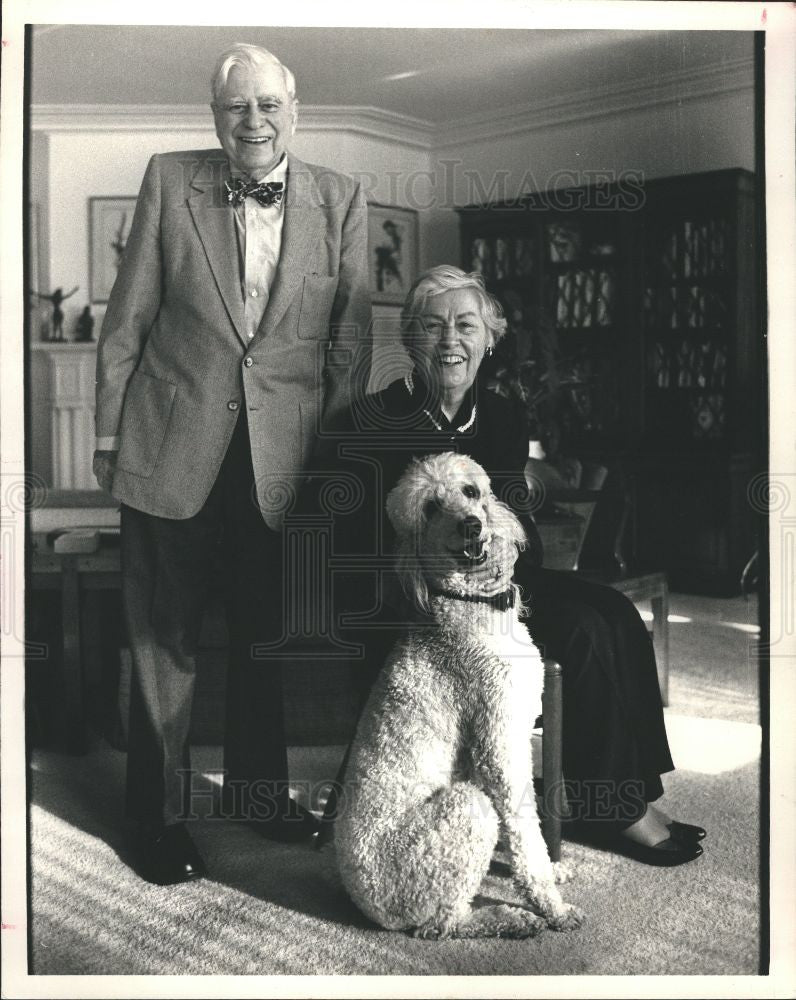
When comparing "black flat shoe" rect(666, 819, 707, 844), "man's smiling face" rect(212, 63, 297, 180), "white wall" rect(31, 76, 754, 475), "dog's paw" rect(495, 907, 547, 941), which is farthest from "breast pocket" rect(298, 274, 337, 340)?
"black flat shoe" rect(666, 819, 707, 844)

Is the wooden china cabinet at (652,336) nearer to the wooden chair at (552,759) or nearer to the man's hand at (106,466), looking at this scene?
the wooden chair at (552,759)

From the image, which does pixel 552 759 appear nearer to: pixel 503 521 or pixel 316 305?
pixel 503 521

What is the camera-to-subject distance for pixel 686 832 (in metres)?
2.10

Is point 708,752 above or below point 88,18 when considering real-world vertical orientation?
below

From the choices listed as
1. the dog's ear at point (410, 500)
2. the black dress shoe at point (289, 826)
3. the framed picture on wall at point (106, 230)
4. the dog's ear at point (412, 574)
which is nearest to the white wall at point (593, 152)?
the dog's ear at point (410, 500)

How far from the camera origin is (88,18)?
167 cm

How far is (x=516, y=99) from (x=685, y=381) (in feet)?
7.48

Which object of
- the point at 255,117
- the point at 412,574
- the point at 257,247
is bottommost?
the point at 412,574

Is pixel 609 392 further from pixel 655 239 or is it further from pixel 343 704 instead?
pixel 343 704

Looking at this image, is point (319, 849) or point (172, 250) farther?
point (319, 849)

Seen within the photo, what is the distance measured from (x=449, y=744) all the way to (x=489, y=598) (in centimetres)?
27

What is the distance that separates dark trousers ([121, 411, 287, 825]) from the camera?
196 cm

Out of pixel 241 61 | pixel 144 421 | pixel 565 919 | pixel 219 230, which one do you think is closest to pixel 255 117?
pixel 241 61

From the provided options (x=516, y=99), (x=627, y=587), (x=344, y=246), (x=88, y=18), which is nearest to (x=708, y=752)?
(x=627, y=587)
